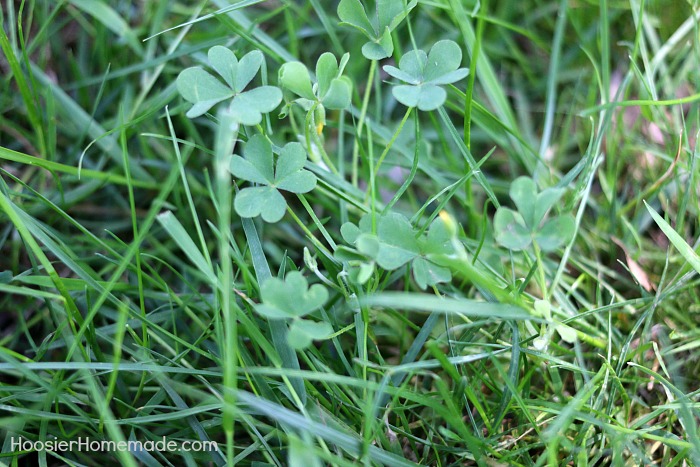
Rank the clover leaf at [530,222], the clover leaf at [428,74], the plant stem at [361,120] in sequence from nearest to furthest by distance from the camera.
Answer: the clover leaf at [530,222], the clover leaf at [428,74], the plant stem at [361,120]

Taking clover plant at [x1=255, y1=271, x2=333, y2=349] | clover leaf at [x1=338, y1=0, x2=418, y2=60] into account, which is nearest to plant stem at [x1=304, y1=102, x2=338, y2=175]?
clover leaf at [x1=338, y1=0, x2=418, y2=60]

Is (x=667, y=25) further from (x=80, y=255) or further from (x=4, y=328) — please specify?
(x=4, y=328)

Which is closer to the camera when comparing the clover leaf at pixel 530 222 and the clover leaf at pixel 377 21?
the clover leaf at pixel 530 222

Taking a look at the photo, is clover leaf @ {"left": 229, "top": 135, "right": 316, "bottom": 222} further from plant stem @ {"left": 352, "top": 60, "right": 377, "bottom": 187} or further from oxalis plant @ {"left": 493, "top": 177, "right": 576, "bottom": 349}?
oxalis plant @ {"left": 493, "top": 177, "right": 576, "bottom": 349}

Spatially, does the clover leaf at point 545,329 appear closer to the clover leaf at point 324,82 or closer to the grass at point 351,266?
the grass at point 351,266

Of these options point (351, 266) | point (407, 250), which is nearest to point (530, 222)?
point (407, 250)

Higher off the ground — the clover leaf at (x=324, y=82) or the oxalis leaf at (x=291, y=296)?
the clover leaf at (x=324, y=82)

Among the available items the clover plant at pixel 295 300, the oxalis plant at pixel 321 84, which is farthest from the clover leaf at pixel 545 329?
the oxalis plant at pixel 321 84
